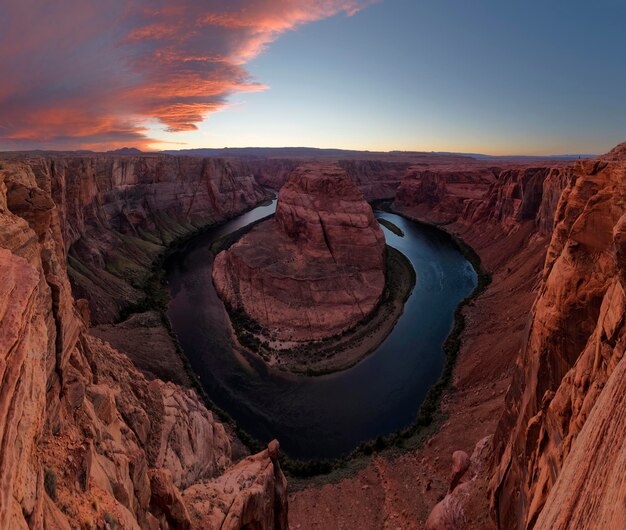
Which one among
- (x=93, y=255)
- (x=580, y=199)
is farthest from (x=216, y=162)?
(x=580, y=199)

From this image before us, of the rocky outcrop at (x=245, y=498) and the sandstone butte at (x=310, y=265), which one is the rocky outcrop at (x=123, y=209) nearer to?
the sandstone butte at (x=310, y=265)

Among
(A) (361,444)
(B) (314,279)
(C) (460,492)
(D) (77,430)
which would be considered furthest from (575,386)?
(B) (314,279)

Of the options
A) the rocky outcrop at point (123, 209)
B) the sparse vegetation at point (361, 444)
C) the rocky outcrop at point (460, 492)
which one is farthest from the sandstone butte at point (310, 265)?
the rocky outcrop at point (460, 492)

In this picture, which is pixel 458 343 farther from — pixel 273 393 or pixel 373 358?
pixel 273 393

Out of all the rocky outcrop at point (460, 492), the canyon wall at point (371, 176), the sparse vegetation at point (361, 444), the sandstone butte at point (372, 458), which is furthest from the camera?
the canyon wall at point (371, 176)

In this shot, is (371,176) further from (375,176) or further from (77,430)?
(77,430)

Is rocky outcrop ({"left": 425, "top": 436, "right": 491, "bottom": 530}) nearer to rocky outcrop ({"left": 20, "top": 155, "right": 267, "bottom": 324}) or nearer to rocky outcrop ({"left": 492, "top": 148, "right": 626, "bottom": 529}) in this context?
rocky outcrop ({"left": 492, "top": 148, "right": 626, "bottom": 529})
